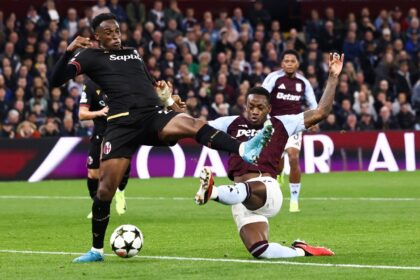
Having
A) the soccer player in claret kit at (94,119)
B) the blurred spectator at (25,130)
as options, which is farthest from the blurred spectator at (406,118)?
the soccer player in claret kit at (94,119)

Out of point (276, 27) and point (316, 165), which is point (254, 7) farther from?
point (316, 165)

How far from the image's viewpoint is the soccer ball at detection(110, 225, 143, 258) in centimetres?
1188

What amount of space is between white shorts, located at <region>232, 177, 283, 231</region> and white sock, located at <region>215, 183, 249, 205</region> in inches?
12.9

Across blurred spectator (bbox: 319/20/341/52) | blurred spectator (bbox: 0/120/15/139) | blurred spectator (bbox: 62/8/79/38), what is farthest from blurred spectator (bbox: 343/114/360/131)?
blurred spectator (bbox: 0/120/15/139)

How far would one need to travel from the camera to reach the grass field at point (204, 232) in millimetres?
10938

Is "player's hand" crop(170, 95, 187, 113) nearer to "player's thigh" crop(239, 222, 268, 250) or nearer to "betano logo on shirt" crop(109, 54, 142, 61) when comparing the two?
"betano logo on shirt" crop(109, 54, 142, 61)

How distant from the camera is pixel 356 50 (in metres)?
34.5

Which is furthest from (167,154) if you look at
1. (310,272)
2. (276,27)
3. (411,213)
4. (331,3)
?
(310,272)

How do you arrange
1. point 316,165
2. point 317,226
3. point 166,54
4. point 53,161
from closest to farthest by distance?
Result: point 317,226
point 53,161
point 316,165
point 166,54

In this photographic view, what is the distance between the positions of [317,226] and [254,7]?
19.8m

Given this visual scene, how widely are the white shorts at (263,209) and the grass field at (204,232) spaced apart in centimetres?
41

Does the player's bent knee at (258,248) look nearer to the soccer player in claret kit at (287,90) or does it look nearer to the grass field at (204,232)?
the grass field at (204,232)

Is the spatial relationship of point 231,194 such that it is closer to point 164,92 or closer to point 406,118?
point 164,92

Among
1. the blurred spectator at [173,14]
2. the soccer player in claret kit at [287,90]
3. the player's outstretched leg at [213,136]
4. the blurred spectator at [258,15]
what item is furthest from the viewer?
the blurred spectator at [258,15]
